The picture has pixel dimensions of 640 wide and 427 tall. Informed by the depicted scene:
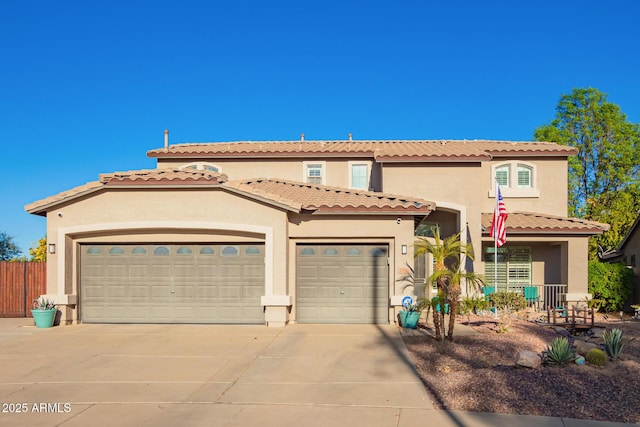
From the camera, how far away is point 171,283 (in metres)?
15.4

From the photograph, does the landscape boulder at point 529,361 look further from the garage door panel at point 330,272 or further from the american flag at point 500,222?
the american flag at point 500,222

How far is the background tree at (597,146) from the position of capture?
115ft

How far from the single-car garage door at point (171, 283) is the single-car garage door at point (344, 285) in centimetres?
125

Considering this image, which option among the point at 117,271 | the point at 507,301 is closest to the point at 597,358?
the point at 507,301

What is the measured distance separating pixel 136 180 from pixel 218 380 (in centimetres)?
752

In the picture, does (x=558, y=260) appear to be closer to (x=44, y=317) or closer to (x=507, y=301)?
(x=507, y=301)

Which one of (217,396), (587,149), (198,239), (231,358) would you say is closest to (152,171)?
(198,239)

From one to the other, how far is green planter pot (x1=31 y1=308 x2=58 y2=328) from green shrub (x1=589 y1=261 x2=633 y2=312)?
708 inches

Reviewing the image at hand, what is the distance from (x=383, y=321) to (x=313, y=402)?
7.41 meters

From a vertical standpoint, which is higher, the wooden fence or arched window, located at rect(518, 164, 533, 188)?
arched window, located at rect(518, 164, 533, 188)

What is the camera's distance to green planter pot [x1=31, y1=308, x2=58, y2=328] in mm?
14734

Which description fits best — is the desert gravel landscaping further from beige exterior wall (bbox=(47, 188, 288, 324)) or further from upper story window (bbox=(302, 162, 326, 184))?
upper story window (bbox=(302, 162, 326, 184))

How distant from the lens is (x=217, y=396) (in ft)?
27.3

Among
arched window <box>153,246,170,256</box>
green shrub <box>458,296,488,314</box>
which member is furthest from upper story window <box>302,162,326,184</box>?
green shrub <box>458,296,488,314</box>
